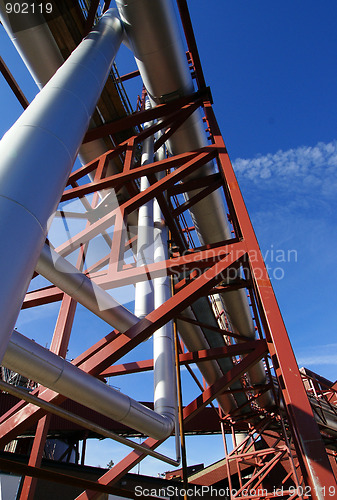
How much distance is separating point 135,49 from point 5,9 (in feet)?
6.84

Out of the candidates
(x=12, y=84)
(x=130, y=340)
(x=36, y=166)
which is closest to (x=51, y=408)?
(x=130, y=340)

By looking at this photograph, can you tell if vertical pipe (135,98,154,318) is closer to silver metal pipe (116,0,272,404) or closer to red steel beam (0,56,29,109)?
silver metal pipe (116,0,272,404)

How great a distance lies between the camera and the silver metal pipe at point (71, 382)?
10.5ft

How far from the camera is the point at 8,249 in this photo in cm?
227

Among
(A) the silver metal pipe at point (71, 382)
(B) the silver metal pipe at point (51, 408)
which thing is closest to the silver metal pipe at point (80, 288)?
(A) the silver metal pipe at point (71, 382)

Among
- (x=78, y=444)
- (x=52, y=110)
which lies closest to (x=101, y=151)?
(x=52, y=110)

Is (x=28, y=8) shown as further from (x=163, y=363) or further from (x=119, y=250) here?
(x=163, y=363)

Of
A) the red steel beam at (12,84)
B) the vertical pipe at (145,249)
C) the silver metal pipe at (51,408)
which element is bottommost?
the silver metal pipe at (51,408)

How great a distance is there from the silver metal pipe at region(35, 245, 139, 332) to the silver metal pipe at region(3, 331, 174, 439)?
2.81 ft

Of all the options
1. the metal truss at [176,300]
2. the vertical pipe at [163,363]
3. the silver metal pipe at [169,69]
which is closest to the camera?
the metal truss at [176,300]

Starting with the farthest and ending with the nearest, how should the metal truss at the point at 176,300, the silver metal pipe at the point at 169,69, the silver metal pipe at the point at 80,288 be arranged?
the silver metal pipe at the point at 169,69
the silver metal pipe at the point at 80,288
the metal truss at the point at 176,300

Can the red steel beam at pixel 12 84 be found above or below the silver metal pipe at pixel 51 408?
above

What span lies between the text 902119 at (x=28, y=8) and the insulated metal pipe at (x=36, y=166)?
196 cm

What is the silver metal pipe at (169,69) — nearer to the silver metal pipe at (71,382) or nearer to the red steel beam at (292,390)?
the red steel beam at (292,390)
